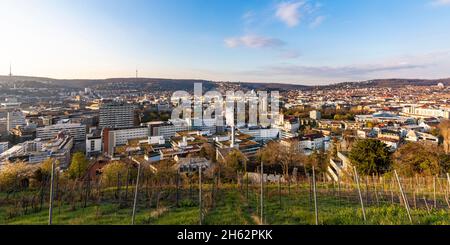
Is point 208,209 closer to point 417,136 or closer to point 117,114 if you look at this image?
point 417,136

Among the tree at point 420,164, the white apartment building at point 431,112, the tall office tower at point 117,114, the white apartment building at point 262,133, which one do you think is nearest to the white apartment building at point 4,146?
the tall office tower at point 117,114

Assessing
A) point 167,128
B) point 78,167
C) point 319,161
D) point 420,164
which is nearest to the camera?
point 420,164

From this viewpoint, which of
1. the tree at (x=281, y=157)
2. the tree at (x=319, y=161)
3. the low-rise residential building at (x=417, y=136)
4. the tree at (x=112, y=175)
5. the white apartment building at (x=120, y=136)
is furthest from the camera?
the white apartment building at (x=120, y=136)

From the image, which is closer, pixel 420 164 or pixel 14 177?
pixel 14 177

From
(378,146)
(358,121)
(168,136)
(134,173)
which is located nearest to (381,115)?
(358,121)

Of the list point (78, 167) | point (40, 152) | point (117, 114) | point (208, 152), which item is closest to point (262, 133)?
point (208, 152)

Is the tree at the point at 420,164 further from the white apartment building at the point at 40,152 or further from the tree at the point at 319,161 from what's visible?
the white apartment building at the point at 40,152

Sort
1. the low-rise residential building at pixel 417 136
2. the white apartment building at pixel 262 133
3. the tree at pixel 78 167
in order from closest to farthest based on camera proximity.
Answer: the tree at pixel 78 167 → the low-rise residential building at pixel 417 136 → the white apartment building at pixel 262 133
